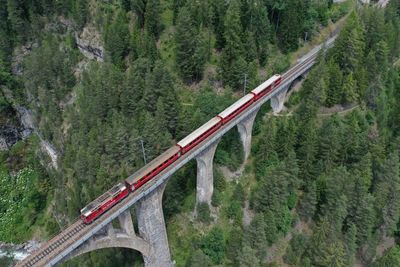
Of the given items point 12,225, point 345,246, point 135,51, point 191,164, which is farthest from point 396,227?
point 12,225

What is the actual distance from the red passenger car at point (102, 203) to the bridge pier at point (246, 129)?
23929 millimetres

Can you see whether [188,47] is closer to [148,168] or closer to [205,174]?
[205,174]

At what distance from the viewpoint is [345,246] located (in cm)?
5862

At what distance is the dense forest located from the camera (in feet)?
201

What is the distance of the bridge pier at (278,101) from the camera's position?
74562 mm

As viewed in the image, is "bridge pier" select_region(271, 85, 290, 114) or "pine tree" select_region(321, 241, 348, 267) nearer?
"pine tree" select_region(321, 241, 348, 267)

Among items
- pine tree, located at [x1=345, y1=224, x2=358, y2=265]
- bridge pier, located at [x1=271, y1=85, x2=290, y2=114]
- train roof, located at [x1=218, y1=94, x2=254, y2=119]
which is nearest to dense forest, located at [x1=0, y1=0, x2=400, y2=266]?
pine tree, located at [x1=345, y1=224, x2=358, y2=265]

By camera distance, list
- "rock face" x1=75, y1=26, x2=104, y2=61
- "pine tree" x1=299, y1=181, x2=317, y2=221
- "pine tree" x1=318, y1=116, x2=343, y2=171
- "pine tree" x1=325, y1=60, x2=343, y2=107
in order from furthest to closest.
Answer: "rock face" x1=75, y1=26, x2=104, y2=61, "pine tree" x1=325, y1=60, x2=343, y2=107, "pine tree" x1=318, y1=116, x2=343, y2=171, "pine tree" x1=299, y1=181, x2=317, y2=221

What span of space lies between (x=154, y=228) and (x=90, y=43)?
53.7m

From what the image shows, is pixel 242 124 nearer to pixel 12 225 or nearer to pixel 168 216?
pixel 168 216

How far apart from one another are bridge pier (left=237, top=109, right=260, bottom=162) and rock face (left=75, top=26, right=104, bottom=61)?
41934mm

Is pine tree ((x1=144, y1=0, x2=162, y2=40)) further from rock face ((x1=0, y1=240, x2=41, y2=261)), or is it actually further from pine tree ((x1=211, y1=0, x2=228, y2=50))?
rock face ((x1=0, y1=240, x2=41, y2=261))

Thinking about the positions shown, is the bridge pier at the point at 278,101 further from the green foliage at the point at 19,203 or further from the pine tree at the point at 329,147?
the green foliage at the point at 19,203

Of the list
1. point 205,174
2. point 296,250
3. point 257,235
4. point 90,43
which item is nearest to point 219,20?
point 90,43
